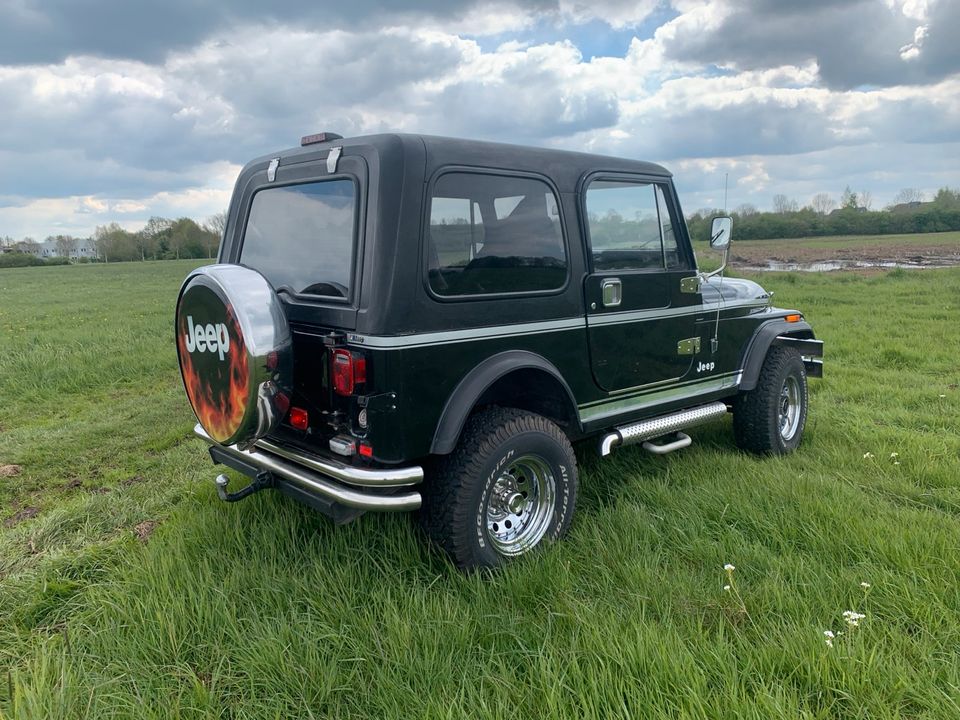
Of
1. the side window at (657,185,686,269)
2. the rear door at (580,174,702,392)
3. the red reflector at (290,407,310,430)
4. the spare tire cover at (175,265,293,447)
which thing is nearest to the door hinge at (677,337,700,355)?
the rear door at (580,174,702,392)

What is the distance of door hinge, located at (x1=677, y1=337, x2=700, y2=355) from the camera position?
4.21 metres

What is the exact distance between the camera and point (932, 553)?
3043mm

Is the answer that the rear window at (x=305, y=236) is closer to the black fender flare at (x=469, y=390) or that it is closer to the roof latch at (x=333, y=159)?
the roof latch at (x=333, y=159)

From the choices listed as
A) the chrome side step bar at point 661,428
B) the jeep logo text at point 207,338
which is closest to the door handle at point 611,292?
the chrome side step bar at point 661,428

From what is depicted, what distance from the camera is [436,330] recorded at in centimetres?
293

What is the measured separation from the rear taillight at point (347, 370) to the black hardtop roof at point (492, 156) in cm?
90

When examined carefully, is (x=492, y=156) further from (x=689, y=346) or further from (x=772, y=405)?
(x=772, y=405)

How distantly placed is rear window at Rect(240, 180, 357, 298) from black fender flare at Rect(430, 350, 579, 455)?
68 centimetres

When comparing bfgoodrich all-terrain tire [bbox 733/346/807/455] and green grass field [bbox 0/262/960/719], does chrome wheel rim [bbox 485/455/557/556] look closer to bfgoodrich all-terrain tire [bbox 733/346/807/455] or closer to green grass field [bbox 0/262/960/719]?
green grass field [bbox 0/262/960/719]

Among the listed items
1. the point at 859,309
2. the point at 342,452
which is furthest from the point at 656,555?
the point at 859,309

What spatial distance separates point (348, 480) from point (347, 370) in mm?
471

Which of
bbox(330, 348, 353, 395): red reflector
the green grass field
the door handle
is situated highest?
the door handle

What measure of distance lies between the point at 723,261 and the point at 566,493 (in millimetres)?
1930

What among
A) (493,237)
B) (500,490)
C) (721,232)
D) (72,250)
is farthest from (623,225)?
(72,250)
